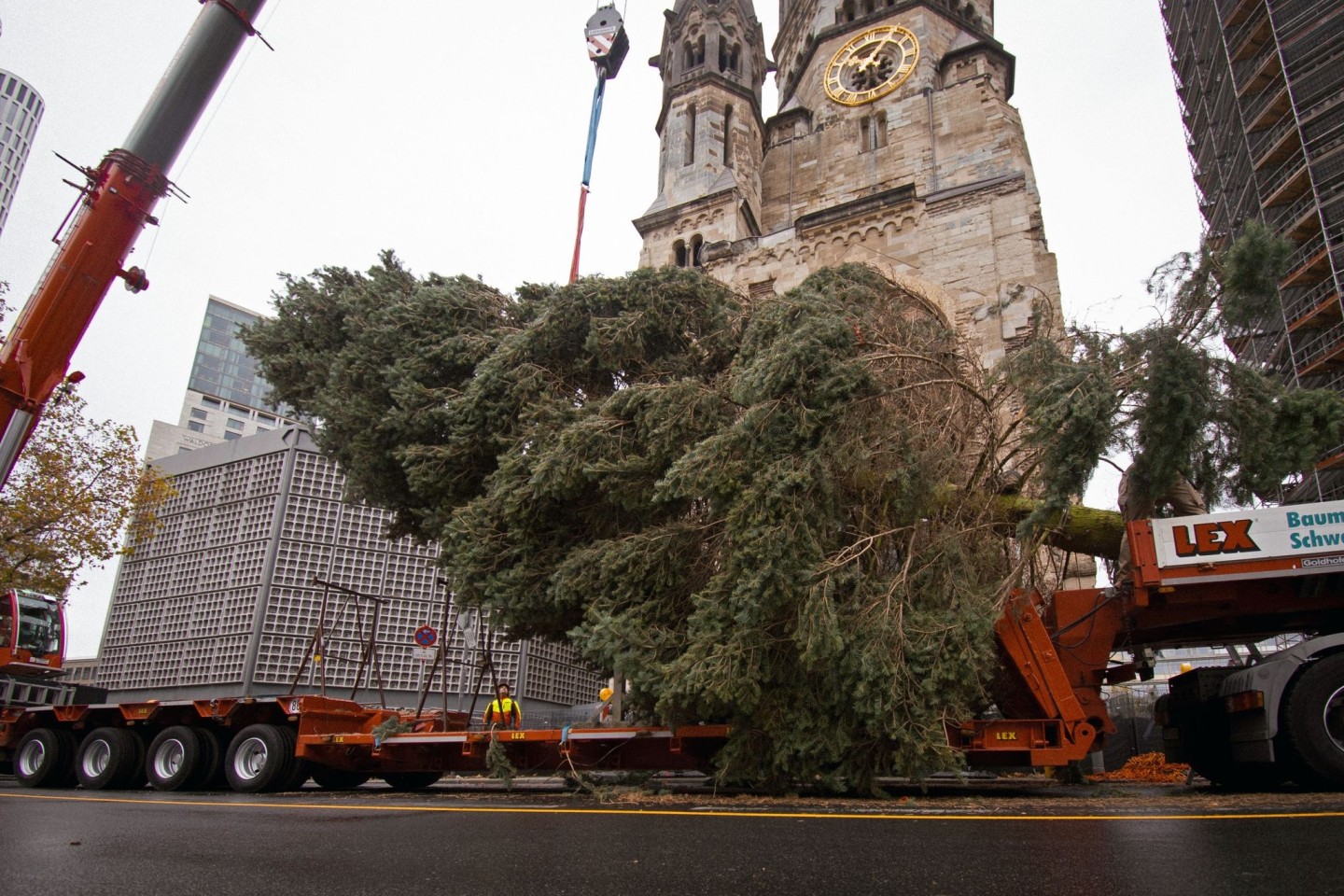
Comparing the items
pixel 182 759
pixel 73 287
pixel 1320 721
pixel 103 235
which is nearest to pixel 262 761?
pixel 182 759

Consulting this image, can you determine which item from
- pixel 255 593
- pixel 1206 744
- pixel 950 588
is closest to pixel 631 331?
pixel 950 588

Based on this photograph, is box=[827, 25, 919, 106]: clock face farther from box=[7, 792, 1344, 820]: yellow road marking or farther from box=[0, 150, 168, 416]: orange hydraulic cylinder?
box=[7, 792, 1344, 820]: yellow road marking

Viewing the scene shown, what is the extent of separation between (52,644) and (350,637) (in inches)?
270

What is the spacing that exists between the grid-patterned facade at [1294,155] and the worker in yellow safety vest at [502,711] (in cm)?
2046

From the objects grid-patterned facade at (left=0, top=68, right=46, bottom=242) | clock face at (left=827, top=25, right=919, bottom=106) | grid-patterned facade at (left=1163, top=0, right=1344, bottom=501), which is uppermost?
grid-patterned facade at (left=0, top=68, right=46, bottom=242)

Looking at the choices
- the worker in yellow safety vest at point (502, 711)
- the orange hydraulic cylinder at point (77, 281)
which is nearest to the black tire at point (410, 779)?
the worker in yellow safety vest at point (502, 711)

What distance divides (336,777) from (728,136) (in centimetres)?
2629

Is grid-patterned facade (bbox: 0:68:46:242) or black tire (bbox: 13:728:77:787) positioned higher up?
grid-patterned facade (bbox: 0:68:46:242)

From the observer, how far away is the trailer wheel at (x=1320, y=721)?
7.35m

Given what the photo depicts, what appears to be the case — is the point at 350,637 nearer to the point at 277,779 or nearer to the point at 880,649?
the point at 277,779

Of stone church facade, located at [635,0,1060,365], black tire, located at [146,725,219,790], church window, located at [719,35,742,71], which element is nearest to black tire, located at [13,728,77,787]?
black tire, located at [146,725,219,790]

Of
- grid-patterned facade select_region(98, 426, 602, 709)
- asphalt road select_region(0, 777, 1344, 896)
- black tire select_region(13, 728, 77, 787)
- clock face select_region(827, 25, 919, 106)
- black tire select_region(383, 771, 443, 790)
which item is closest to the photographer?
asphalt road select_region(0, 777, 1344, 896)

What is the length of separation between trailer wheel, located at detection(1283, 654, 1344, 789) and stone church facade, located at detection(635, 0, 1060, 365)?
15.8m

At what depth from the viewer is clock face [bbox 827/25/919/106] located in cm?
3177
